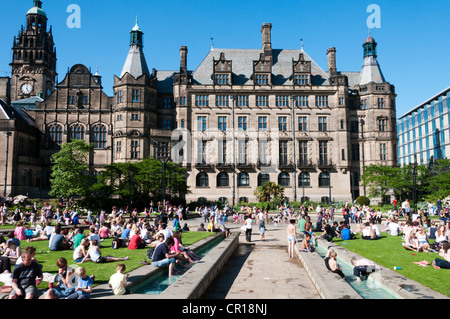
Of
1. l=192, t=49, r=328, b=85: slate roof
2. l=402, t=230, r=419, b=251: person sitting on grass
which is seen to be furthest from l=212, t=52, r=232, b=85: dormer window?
l=402, t=230, r=419, b=251: person sitting on grass

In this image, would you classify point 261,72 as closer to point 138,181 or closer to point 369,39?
point 369,39

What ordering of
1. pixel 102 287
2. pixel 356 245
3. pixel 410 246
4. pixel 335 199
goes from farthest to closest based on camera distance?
pixel 335 199 → pixel 356 245 → pixel 410 246 → pixel 102 287

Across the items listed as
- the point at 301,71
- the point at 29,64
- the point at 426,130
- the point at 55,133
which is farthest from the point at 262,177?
the point at 29,64

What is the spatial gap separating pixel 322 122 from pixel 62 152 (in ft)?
137

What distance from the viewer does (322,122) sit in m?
59.5

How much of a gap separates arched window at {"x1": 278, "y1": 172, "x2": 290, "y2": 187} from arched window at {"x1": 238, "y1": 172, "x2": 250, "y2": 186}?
549 cm

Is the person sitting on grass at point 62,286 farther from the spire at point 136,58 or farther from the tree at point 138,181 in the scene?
the spire at point 136,58

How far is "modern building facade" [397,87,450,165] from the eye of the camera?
73.2 meters

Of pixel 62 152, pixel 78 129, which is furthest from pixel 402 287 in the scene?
pixel 78 129

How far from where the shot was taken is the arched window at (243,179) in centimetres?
5778

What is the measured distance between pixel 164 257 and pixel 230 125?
155 ft
